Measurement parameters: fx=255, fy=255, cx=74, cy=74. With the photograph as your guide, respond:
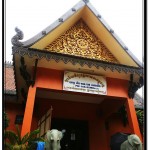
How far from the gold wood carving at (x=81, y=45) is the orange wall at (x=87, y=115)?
254 centimetres

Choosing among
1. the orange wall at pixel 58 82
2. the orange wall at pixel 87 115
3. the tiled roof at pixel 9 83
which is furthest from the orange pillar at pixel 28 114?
the orange wall at pixel 87 115

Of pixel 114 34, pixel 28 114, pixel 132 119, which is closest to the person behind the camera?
pixel 28 114

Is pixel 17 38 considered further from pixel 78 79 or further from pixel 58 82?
pixel 78 79

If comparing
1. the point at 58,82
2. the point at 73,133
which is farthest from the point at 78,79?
the point at 73,133

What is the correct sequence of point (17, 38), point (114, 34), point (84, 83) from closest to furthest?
point (17, 38), point (84, 83), point (114, 34)

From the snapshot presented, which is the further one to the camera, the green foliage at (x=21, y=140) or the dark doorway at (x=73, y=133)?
the dark doorway at (x=73, y=133)

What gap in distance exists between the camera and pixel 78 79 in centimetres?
903

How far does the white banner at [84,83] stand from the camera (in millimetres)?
8828

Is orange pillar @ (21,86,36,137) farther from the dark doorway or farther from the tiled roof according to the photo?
the dark doorway

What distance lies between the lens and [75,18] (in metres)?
9.76

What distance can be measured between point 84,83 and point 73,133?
9.82ft

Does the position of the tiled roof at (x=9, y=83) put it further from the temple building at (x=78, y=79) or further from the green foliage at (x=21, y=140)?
the green foliage at (x=21, y=140)
